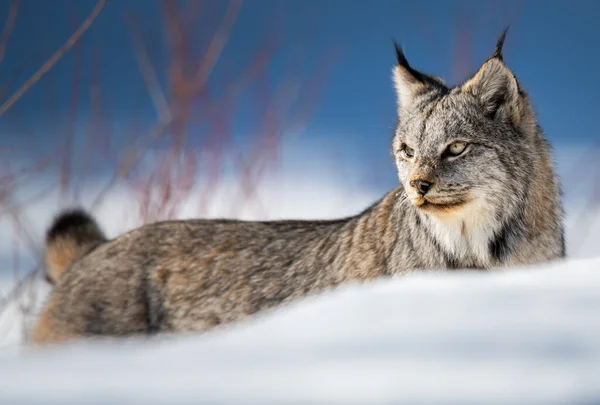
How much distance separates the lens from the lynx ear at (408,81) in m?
4.67

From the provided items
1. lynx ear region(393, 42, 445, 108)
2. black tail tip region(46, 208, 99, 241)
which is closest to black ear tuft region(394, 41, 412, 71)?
lynx ear region(393, 42, 445, 108)

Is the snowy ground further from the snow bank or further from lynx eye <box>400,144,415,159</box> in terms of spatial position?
lynx eye <box>400,144,415,159</box>

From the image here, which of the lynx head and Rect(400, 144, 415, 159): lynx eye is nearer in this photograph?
the lynx head

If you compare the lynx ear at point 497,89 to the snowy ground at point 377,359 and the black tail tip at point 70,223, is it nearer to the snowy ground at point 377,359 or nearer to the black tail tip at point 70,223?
the snowy ground at point 377,359

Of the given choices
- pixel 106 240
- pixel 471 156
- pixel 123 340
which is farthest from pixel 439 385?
pixel 106 240

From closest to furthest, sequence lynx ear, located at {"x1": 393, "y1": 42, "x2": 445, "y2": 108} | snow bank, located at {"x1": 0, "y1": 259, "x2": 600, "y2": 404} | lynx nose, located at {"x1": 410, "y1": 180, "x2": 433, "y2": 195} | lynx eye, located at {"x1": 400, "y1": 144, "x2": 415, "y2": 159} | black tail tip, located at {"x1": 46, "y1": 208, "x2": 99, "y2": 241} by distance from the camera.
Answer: snow bank, located at {"x1": 0, "y1": 259, "x2": 600, "y2": 404} < lynx nose, located at {"x1": 410, "y1": 180, "x2": 433, "y2": 195} < lynx eye, located at {"x1": 400, "y1": 144, "x2": 415, "y2": 159} < lynx ear, located at {"x1": 393, "y1": 42, "x2": 445, "y2": 108} < black tail tip, located at {"x1": 46, "y1": 208, "x2": 99, "y2": 241}

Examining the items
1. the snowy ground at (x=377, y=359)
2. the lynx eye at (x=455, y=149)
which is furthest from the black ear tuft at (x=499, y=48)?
the snowy ground at (x=377, y=359)

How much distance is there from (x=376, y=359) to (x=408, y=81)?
2.78 metres

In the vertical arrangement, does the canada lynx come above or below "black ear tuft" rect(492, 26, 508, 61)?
below

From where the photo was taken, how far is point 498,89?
430 centimetres

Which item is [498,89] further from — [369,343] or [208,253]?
[369,343]

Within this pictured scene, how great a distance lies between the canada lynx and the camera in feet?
13.7

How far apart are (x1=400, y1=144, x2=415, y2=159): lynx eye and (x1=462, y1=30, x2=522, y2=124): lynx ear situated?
40 centimetres

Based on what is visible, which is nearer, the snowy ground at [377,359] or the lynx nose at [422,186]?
the snowy ground at [377,359]
